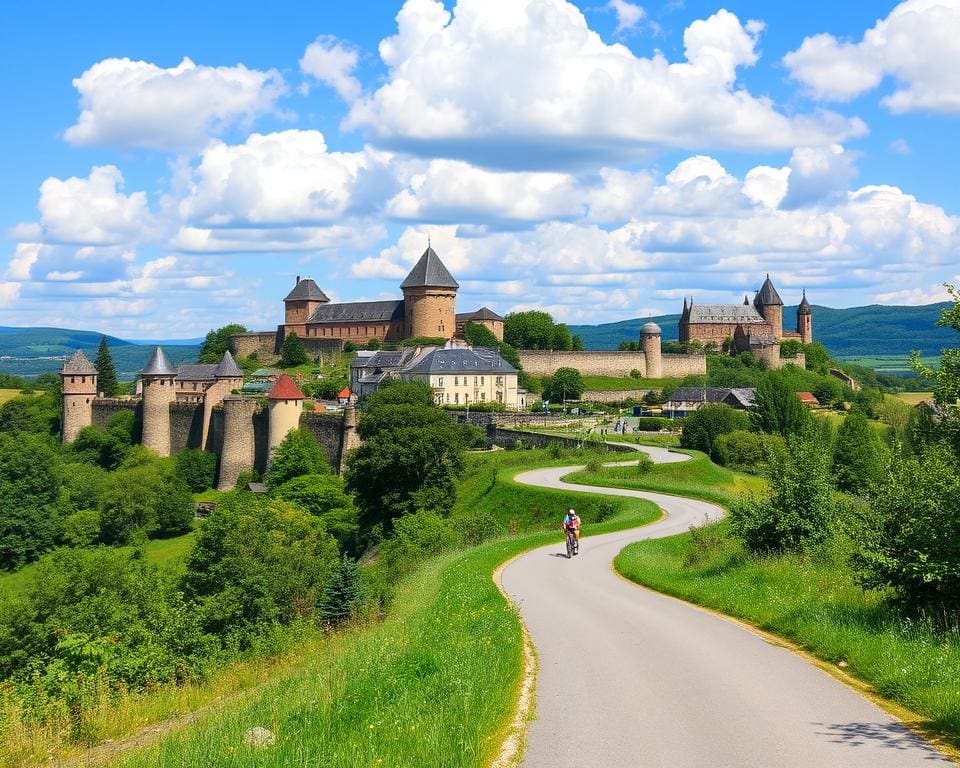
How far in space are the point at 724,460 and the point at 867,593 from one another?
39.4 metres

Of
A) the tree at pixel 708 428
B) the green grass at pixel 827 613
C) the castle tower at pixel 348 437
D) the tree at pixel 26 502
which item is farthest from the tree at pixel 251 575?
the tree at pixel 26 502

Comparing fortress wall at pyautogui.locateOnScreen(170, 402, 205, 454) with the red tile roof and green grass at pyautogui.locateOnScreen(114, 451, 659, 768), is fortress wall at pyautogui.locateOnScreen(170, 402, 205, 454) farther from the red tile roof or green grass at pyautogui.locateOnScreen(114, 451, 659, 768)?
green grass at pyautogui.locateOnScreen(114, 451, 659, 768)

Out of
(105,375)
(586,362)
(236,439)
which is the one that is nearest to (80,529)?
(236,439)

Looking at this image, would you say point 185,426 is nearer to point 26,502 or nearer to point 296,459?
point 26,502

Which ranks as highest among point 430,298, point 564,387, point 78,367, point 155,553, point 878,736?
point 430,298

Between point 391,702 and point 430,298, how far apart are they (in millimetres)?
89722

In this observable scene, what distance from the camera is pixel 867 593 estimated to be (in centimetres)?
1241

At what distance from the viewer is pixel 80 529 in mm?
53906

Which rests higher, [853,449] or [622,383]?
[622,383]

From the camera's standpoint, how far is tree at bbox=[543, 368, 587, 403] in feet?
278

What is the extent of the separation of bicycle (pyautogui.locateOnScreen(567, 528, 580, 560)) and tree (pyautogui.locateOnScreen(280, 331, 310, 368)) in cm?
7877

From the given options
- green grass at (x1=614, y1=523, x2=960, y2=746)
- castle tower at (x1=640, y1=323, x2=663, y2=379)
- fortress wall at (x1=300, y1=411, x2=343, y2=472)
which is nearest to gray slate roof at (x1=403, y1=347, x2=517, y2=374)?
fortress wall at (x1=300, y1=411, x2=343, y2=472)

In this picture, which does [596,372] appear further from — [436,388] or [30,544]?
[30,544]

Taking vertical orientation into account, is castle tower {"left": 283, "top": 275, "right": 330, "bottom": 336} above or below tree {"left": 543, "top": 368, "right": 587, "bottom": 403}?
above
